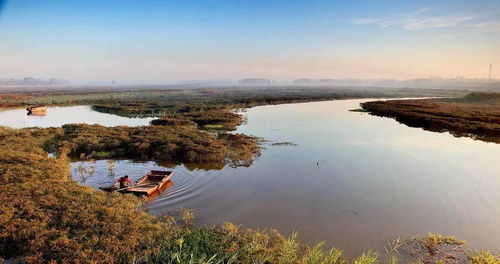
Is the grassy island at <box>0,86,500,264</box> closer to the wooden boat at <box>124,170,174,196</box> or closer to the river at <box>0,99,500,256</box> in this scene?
the wooden boat at <box>124,170,174,196</box>

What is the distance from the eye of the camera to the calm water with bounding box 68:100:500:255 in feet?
53.7

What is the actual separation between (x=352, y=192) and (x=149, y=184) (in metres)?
12.7

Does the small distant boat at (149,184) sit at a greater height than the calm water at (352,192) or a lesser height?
greater

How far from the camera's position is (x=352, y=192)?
2125cm

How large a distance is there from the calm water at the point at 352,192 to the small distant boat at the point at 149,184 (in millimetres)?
710

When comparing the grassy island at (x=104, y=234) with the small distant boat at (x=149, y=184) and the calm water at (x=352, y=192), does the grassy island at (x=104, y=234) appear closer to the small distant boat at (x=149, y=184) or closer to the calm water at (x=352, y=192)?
the small distant boat at (x=149, y=184)

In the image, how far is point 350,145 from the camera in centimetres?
3556

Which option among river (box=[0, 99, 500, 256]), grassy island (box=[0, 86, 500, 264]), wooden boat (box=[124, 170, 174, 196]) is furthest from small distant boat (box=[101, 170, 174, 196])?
grassy island (box=[0, 86, 500, 264])

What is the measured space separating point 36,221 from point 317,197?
14.5m

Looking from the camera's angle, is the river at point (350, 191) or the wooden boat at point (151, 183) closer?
the river at point (350, 191)

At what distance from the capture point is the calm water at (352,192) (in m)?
16.4

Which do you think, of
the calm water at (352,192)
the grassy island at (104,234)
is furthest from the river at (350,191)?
the grassy island at (104,234)

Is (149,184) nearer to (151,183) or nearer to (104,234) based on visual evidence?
(151,183)

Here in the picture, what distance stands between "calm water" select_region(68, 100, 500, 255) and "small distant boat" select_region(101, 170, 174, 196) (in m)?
0.71
